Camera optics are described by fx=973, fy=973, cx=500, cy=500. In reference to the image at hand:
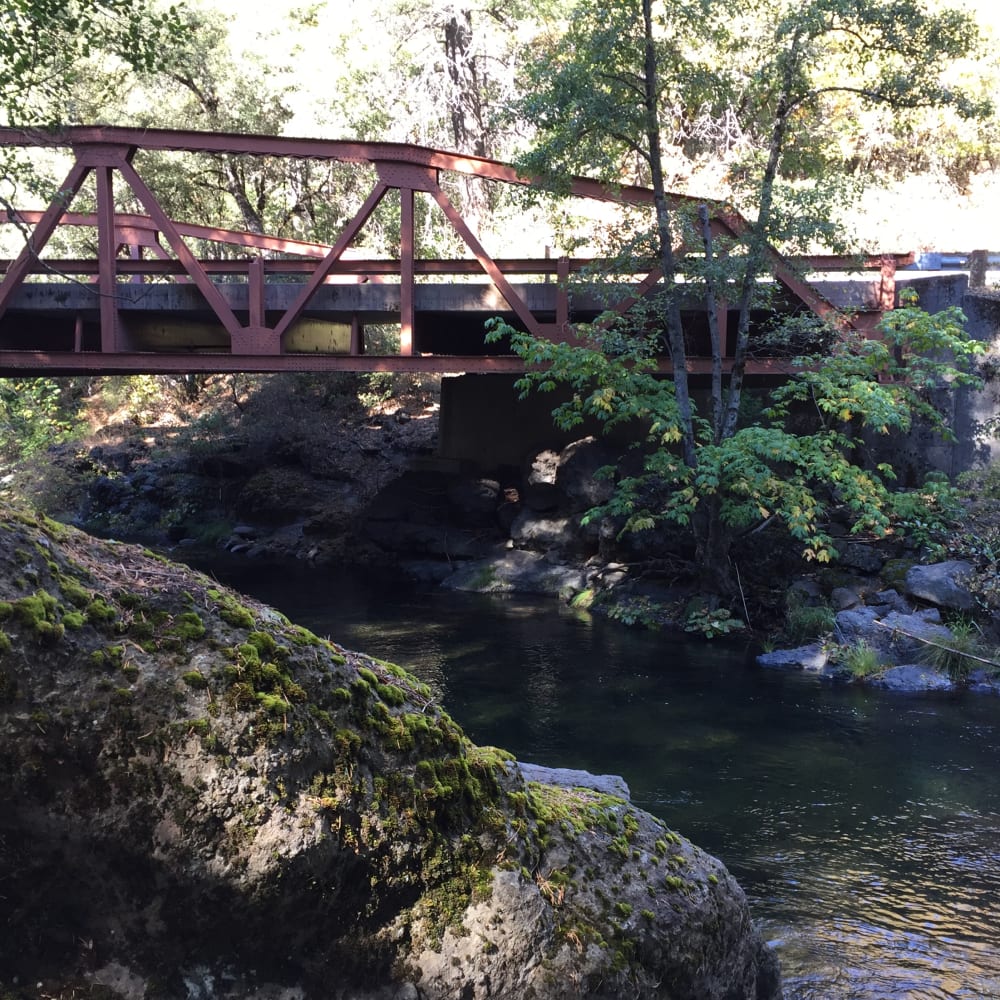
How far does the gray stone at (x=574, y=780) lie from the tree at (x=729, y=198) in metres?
8.94

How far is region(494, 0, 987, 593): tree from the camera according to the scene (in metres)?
13.5

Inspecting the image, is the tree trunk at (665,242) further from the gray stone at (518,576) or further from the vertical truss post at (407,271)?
the vertical truss post at (407,271)

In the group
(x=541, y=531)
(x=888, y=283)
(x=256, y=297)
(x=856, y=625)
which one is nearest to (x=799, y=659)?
(x=856, y=625)

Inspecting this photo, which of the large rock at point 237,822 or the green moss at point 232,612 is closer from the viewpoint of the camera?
the large rock at point 237,822

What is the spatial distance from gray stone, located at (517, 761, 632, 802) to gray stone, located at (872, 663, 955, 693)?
7.95m

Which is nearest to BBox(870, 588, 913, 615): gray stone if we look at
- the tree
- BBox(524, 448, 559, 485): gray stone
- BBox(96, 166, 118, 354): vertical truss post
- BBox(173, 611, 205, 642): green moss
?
the tree

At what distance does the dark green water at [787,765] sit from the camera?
18.8ft

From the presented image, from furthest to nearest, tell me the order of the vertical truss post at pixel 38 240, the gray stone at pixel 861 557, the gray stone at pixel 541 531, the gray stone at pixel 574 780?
the gray stone at pixel 541 531 < the vertical truss post at pixel 38 240 < the gray stone at pixel 861 557 < the gray stone at pixel 574 780

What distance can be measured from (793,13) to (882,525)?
720 centimetres

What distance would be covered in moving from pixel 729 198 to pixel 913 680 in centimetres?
757

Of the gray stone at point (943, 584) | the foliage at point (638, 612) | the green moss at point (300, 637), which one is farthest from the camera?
the foliage at point (638, 612)

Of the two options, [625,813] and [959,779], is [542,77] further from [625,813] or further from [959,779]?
[625,813]

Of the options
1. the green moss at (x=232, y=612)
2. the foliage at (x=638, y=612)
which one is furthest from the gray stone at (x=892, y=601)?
the green moss at (x=232, y=612)

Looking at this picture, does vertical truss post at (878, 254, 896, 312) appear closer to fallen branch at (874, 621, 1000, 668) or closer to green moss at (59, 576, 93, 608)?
fallen branch at (874, 621, 1000, 668)
